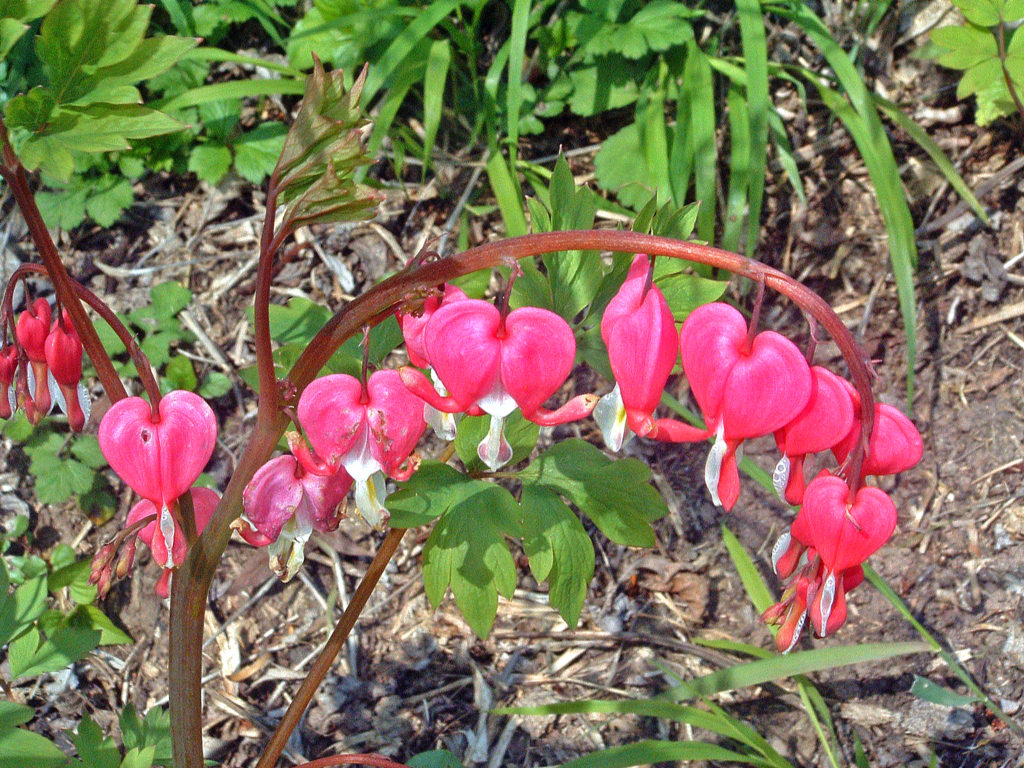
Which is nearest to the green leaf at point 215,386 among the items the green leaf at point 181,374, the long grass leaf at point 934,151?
the green leaf at point 181,374

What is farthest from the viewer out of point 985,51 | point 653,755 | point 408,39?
point 408,39

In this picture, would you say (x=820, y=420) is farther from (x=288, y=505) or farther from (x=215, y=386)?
Result: (x=215, y=386)

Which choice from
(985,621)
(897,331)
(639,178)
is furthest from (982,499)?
(639,178)

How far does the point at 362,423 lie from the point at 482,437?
0.53 metres

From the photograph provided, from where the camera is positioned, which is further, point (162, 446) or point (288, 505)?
point (288, 505)

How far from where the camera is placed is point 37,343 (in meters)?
1.56

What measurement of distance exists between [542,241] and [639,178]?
5.69 feet

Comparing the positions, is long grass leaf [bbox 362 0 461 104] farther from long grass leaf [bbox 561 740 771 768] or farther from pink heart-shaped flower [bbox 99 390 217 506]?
long grass leaf [bbox 561 740 771 768]

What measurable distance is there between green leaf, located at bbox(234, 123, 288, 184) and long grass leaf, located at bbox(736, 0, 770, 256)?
5.00ft

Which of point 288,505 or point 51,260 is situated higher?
point 51,260

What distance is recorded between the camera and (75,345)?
1.56 metres

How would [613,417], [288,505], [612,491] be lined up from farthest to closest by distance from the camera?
[612,491]
[288,505]
[613,417]

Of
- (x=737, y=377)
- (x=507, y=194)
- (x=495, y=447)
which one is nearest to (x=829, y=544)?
(x=737, y=377)

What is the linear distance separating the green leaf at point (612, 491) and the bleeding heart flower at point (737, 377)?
0.55 m
